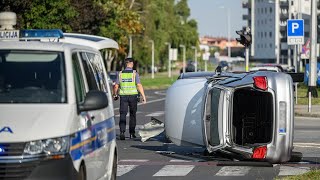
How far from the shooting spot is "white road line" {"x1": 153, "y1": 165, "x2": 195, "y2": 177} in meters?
13.9

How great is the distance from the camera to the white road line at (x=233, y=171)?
13938 millimetres

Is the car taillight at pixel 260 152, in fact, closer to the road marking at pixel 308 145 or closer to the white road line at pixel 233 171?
the white road line at pixel 233 171

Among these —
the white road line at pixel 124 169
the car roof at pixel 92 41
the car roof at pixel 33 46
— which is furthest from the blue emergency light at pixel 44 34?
the white road line at pixel 124 169

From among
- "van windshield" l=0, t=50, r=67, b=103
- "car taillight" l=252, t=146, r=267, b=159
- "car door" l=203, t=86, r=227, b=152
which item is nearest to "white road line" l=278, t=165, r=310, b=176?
"car taillight" l=252, t=146, r=267, b=159

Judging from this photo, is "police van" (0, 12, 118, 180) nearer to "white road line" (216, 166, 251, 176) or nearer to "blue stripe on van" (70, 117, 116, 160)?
"blue stripe on van" (70, 117, 116, 160)

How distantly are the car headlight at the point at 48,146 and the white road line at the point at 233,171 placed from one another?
231 inches

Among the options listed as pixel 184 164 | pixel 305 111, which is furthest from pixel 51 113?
pixel 305 111

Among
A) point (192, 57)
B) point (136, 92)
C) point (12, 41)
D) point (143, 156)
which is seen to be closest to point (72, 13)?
point (136, 92)

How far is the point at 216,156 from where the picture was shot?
1625 centimetres

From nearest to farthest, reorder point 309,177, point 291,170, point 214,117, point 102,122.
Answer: point 102,122 < point 309,177 < point 291,170 < point 214,117

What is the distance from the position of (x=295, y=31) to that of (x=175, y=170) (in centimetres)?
1966

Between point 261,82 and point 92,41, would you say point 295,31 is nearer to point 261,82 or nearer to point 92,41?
point 261,82

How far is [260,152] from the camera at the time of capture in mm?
14609

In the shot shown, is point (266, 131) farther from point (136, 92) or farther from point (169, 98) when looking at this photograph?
point (136, 92)
